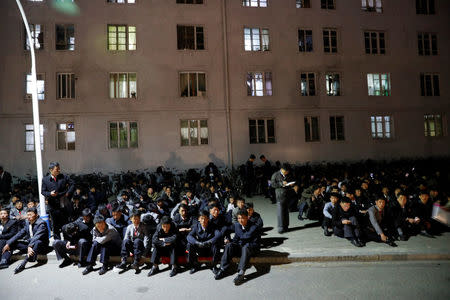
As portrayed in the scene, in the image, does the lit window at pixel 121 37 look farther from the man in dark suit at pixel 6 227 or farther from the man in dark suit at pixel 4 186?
the man in dark suit at pixel 6 227

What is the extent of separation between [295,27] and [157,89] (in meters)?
10.0

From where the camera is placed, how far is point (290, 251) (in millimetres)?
7254

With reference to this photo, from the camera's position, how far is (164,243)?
6785 millimetres

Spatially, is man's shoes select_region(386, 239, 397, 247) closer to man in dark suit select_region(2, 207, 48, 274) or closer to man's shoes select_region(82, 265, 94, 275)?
man's shoes select_region(82, 265, 94, 275)

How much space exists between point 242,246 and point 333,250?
2.29m

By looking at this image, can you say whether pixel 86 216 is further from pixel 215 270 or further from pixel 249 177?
pixel 249 177

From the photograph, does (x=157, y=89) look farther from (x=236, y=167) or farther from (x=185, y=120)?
(x=236, y=167)

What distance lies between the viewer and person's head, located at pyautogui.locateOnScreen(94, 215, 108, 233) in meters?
7.13

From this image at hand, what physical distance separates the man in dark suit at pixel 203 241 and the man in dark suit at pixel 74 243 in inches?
103

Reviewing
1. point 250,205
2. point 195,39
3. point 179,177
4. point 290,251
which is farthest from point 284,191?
point 195,39

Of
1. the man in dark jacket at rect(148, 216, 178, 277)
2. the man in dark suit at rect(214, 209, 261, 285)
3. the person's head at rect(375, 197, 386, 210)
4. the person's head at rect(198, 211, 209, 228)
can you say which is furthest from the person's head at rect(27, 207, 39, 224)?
the person's head at rect(375, 197, 386, 210)

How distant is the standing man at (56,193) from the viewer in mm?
8211

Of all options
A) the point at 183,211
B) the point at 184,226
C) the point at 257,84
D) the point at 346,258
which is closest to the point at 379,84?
the point at 257,84

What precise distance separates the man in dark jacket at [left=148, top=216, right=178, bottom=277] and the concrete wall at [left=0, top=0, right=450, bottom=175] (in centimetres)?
1137
